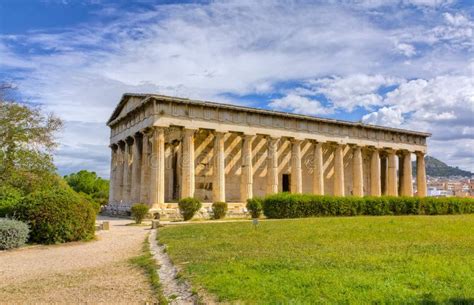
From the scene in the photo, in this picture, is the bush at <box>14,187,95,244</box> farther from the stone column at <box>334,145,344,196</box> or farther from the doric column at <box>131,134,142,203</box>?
the stone column at <box>334,145,344,196</box>

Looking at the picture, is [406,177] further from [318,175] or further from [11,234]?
[11,234]

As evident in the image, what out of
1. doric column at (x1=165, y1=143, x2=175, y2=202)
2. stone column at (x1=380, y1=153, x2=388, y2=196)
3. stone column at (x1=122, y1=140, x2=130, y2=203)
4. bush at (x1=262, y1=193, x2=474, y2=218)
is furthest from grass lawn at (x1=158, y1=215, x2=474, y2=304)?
stone column at (x1=380, y1=153, x2=388, y2=196)

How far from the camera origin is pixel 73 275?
10.4m

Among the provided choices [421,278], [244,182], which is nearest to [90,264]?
[421,278]

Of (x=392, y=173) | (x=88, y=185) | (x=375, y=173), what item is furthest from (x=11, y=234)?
(x=88, y=185)

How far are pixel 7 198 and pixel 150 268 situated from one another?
483 inches

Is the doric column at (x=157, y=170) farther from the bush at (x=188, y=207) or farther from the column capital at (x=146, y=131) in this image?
the bush at (x=188, y=207)

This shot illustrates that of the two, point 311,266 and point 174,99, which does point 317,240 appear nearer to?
point 311,266

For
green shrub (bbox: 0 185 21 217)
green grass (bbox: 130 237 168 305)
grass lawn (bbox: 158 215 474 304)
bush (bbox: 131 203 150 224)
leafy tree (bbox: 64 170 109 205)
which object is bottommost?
green grass (bbox: 130 237 168 305)

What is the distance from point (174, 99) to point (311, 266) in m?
25.9

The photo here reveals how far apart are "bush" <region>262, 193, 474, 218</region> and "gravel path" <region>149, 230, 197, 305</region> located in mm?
15464

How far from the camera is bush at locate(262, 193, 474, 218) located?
27.2 m

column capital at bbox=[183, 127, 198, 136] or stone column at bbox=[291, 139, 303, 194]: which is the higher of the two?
column capital at bbox=[183, 127, 198, 136]

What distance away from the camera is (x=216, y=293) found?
7.60m
